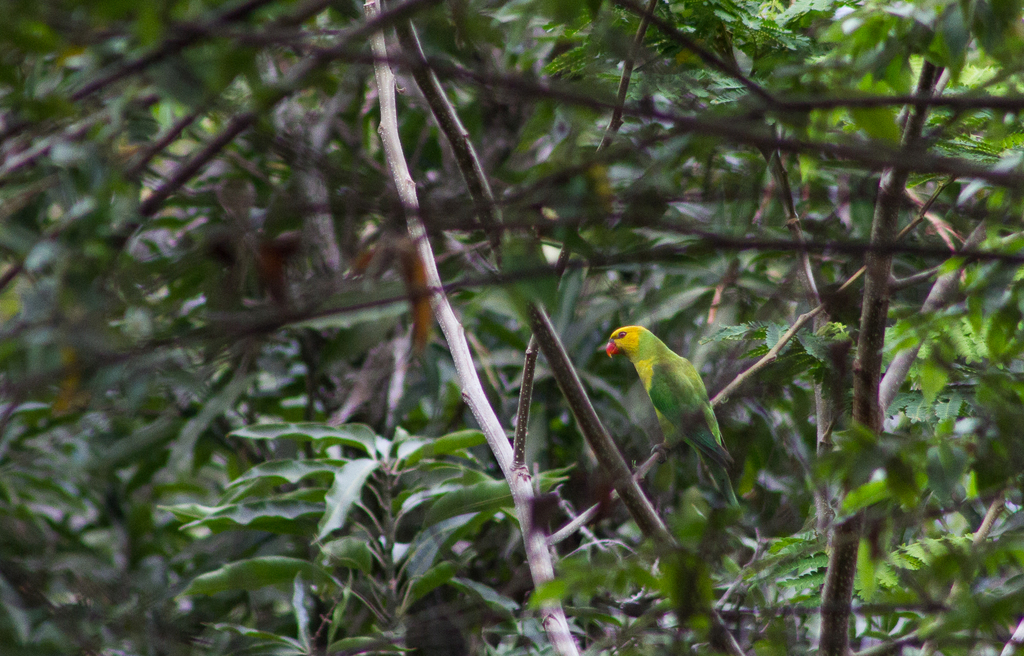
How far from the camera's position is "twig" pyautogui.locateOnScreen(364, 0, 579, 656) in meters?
1.46

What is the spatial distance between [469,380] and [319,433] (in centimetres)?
86

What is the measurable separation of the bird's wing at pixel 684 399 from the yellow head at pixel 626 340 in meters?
0.11

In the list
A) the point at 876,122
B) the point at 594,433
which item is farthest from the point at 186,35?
the point at 594,433

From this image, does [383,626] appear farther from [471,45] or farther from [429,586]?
[471,45]

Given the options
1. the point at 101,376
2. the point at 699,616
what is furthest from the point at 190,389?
the point at 699,616

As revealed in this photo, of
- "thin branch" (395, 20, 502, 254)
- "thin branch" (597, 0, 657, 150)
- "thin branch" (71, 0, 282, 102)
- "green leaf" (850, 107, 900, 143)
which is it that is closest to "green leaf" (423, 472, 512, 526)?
"thin branch" (395, 20, 502, 254)

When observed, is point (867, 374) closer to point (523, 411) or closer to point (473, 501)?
point (523, 411)

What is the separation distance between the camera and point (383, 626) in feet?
7.64

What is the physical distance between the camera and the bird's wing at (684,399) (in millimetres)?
2701

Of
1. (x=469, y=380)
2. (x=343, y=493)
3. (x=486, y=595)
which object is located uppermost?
(x=469, y=380)

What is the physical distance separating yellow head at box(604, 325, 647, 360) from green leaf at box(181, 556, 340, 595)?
143 centimetres

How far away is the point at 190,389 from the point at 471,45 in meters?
0.69

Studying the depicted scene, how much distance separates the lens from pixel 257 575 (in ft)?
7.34

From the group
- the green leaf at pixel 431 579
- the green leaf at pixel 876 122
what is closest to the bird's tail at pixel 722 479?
the green leaf at pixel 431 579
